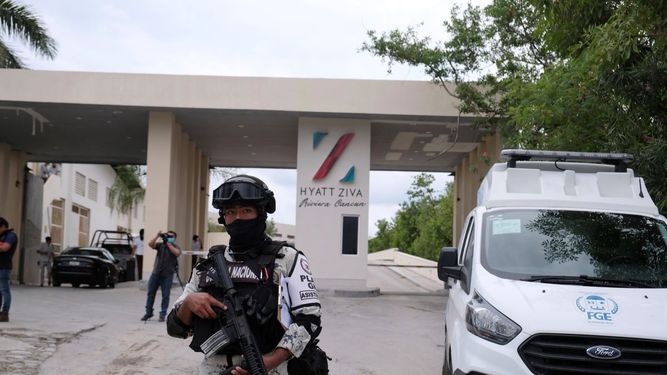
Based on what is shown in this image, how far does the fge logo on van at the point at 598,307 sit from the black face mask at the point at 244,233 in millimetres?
2556

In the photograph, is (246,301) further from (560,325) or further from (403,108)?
(403,108)

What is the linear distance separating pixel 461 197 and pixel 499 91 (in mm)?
9440

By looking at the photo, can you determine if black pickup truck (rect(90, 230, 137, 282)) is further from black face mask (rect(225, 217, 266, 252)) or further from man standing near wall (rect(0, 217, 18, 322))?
black face mask (rect(225, 217, 266, 252))

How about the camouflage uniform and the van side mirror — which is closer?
the camouflage uniform

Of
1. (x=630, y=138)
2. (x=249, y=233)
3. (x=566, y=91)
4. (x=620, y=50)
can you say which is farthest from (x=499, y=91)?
(x=249, y=233)

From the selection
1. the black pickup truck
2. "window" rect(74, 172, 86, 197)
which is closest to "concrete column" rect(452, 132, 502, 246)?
the black pickup truck

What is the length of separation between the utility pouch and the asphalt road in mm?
5579

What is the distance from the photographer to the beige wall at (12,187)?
2681cm

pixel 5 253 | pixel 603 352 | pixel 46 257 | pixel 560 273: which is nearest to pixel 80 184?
pixel 46 257

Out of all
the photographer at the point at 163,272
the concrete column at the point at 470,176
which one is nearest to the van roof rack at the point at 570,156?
the photographer at the point at 163,272

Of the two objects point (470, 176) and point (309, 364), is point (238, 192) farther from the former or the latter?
point (470, 176)

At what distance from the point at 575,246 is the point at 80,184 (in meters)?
38.0

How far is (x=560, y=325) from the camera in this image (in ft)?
15.6

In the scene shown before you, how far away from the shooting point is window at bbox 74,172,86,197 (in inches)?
1544
